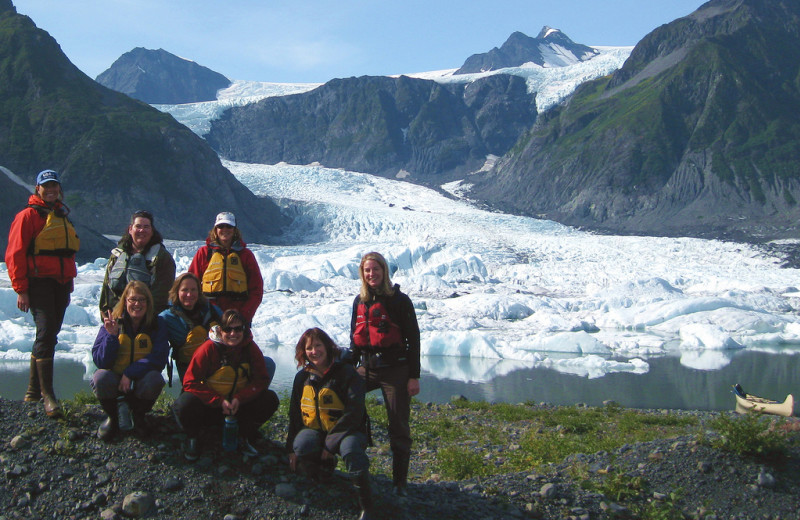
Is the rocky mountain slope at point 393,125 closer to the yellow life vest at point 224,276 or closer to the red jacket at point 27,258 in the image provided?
the yellow life vest at point 224,276

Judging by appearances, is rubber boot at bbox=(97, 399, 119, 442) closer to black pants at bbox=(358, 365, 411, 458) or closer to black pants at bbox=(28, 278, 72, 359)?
black pants at bbox=(28, 278, 72, 359)

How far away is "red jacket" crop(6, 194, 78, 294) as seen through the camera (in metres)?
4.76

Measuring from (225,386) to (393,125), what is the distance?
108 meters

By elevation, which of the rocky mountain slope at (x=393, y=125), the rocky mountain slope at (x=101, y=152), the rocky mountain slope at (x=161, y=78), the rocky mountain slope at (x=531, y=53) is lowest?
the rocky mountain slope at (x=101, y=152)

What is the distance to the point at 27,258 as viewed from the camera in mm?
4820

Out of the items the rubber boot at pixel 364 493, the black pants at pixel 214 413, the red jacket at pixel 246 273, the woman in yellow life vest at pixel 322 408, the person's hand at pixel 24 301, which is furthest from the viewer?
the red jacket at pixel 246 273

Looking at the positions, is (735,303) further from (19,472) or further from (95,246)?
(95,246)

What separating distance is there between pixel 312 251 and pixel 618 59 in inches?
3156

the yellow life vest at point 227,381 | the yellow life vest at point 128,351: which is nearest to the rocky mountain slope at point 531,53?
the yellow life vest at point 128,351

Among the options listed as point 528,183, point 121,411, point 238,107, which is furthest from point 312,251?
point 238,107

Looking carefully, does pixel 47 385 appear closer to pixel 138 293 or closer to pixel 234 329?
pixel 138 293

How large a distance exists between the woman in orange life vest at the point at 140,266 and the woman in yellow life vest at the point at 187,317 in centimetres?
20

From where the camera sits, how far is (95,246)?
3594 centimetres

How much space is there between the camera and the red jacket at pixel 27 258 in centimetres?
476
